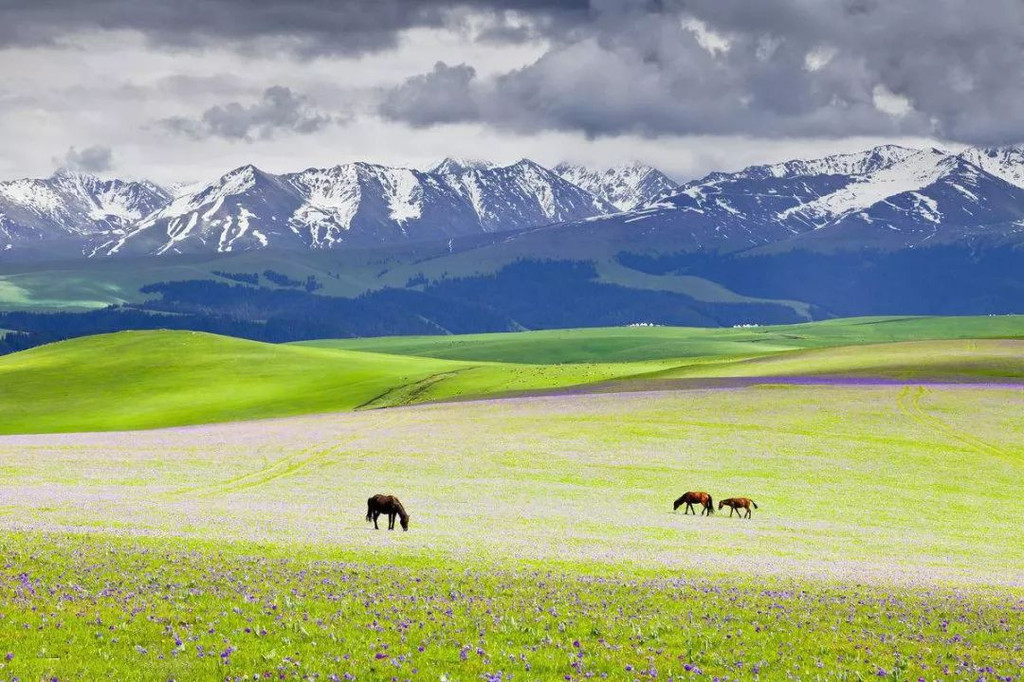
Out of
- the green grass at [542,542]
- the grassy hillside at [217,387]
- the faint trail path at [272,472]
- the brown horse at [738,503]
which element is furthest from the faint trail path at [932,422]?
the grassy hillside at [217,387]

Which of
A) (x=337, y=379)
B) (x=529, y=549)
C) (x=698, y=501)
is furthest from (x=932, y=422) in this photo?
(x=337, y=379)

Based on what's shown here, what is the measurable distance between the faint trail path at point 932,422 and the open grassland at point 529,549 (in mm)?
442

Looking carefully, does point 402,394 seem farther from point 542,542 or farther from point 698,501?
point 542,542

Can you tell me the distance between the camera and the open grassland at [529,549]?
21.5 metres

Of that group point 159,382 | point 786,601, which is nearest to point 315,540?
point 786,601

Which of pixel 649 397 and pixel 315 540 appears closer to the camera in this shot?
pixel 315 540

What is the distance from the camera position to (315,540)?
128 feet

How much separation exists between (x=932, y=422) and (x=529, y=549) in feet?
192

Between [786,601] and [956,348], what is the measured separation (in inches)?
5284

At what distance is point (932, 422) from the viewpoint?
87.2 m

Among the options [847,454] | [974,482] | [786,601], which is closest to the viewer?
[786,601]

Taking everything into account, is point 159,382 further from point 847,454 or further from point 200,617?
point 200,617

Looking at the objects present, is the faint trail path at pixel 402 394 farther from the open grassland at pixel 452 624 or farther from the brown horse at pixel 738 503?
the open grassland at pixel 452 624

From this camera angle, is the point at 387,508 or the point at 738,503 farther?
the point at 738,503
